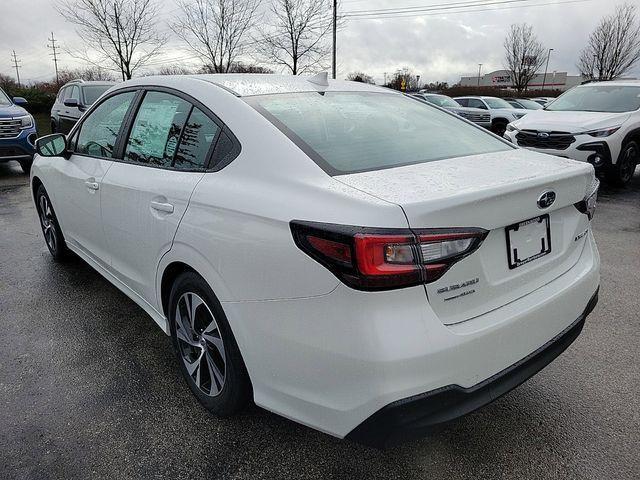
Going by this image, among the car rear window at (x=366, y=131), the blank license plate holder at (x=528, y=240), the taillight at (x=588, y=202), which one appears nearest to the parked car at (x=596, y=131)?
the car rear window at (x=366, y=131)

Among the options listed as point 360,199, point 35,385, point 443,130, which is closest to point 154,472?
point 35,385

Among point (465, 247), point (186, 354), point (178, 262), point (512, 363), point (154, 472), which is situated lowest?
point (154, 472)

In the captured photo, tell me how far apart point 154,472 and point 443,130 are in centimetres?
208

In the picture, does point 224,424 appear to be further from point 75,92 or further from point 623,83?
point 75,92

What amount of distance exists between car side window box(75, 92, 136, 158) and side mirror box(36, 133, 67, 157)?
139mm

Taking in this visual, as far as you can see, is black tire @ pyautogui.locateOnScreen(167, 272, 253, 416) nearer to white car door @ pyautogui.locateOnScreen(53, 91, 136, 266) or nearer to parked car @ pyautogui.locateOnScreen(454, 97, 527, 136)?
white car door @ pyautogui.locateOnScreen(53, 91, 136, 266)

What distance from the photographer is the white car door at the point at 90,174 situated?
305 centimetres

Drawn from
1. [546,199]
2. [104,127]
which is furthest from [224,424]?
[104,127]

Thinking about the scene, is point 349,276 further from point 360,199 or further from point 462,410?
point 462,410

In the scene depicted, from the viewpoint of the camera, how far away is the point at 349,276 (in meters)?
1.53

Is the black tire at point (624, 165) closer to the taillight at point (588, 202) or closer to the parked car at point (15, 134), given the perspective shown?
the taillight at point (588, 202)

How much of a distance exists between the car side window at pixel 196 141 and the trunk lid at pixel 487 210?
764 mm

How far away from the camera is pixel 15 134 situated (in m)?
8.96

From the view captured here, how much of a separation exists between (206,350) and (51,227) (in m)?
2.84
